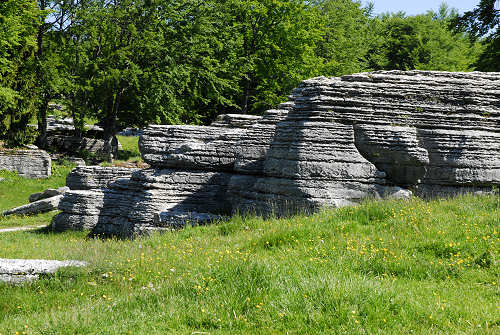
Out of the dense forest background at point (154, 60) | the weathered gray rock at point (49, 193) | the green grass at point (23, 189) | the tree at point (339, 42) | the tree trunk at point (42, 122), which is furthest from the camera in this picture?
the tree at point (339, 42)

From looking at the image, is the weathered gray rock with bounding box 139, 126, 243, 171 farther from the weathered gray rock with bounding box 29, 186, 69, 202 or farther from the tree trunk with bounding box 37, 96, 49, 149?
the tree trunk with bounding box 37, 96, 49, 149

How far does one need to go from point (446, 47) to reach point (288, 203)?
50973mm

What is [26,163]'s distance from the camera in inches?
1324

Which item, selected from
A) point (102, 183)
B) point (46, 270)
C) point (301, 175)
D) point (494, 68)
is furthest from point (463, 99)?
point (494, 68)

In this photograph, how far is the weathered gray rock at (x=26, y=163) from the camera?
33406 millimetres

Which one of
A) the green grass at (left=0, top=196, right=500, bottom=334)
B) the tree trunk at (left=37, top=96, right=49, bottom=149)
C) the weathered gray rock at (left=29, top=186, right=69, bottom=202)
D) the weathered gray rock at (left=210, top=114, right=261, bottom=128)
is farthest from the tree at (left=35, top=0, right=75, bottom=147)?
the green grass at (left=0, top=196, right=500, bottom=334)

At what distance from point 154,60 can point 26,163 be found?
46.8ft

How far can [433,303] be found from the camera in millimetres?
6617

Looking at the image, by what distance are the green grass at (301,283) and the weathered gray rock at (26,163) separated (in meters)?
24.3

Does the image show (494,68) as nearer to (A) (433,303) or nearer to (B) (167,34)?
(B) (167,34)

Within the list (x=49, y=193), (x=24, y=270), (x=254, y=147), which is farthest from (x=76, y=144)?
(x=24, y=270)

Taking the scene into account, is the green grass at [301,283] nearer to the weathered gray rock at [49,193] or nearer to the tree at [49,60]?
the weathered gray rock at [49,193]

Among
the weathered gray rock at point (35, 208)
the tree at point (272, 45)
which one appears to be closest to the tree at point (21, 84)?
the weathered gray rock at point (35, 208)

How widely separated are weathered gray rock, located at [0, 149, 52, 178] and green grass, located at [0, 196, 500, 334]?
24.3 meters
